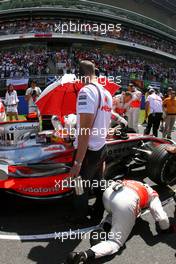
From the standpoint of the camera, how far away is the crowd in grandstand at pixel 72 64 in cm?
2895

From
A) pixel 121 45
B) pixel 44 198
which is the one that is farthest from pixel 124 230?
pixel 121 45

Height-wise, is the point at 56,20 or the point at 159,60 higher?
the point at 56,20

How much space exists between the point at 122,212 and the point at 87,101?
3.77ft

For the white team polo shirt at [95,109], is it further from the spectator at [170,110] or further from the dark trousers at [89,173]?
the spectator at [170,110]

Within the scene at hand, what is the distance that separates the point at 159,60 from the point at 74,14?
1269 centimetres

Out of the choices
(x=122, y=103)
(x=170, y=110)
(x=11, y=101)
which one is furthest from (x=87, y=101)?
(x=11, y=101)

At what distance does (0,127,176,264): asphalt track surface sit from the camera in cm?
338

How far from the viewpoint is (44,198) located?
13.4 feet

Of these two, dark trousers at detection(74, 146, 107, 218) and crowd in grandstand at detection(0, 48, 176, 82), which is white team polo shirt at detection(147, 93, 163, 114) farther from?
crowd in grandstand at detection(0, 48, 176, 82)

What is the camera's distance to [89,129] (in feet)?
10.9

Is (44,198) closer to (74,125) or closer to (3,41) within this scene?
(74,125)

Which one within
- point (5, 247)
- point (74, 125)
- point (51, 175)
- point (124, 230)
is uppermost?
point (74, 125)

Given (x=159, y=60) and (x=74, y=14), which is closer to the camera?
(x=74, y=14)

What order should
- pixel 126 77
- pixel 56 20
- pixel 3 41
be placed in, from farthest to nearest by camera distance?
pixel 56 20
pixel 3 41
pixel 126 77
